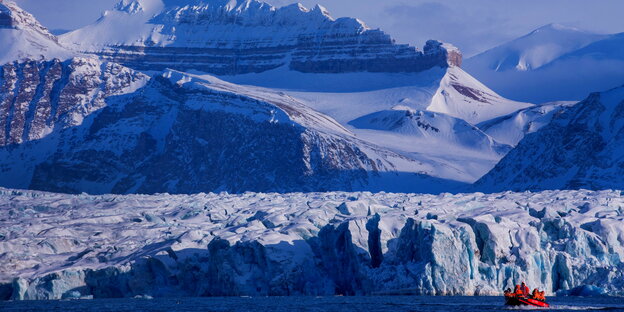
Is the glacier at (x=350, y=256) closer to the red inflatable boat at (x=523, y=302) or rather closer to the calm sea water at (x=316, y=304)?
the calm sea water at (x=316, y=304)

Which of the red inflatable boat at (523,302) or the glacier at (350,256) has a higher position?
the glacier at (350,256)

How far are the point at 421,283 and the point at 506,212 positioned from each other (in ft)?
51.4

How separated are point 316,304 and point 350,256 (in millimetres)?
9273

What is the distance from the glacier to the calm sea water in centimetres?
296

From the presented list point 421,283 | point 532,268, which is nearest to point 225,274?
point 421,283

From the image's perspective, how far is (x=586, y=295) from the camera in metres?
90.2

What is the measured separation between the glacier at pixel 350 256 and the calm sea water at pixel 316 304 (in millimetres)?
2959

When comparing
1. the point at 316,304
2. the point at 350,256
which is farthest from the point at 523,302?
the point at 350,256

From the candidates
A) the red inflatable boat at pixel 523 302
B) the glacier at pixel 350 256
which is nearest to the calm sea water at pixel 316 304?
the red inflatable boat at pixel 523 302

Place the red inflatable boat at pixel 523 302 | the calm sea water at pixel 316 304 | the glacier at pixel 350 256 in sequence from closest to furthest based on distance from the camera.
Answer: the red inflatable boat at pixel 523 302, the calm sea water at pixel 316 304, the glacier at pixel 350 256

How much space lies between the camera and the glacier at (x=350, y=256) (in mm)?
91750

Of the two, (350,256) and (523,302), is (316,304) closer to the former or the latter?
(350,256)

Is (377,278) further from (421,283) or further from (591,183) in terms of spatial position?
(591,183)

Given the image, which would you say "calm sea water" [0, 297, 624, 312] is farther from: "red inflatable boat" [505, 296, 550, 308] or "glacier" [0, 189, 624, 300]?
"glacier" [0, 189, 624, 300]
